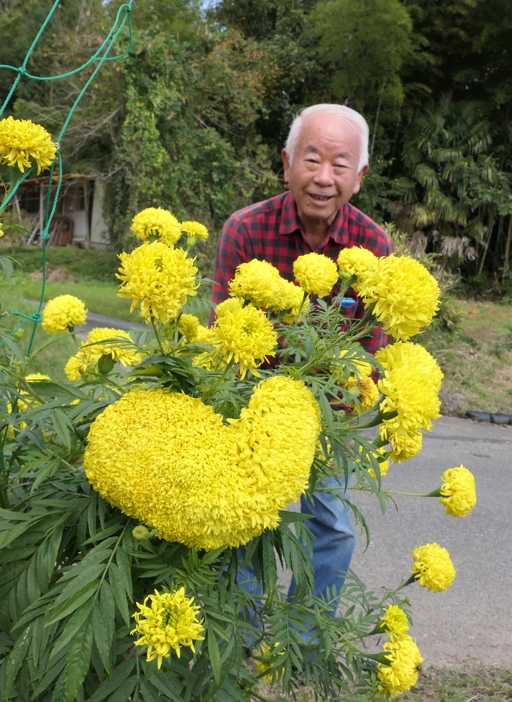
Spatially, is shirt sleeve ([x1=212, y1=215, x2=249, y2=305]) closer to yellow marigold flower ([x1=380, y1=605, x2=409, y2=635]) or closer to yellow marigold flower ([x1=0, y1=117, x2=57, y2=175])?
yellow marigold flower ([x1=0, y1=117, x2=57, y2=175])

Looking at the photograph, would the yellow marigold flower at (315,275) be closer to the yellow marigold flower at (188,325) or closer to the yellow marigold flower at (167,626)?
the yellow marigold flower at (188,325)

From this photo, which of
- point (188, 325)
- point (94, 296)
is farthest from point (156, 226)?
point (94, 296)

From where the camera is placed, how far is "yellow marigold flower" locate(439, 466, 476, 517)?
59.1 inches

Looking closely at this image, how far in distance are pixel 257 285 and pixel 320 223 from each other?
1.25 m

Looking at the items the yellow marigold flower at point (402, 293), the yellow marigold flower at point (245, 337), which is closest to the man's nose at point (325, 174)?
the yellow marigold flower at point (402, 293)

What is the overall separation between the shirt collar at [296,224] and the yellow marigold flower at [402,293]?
4.28 feet

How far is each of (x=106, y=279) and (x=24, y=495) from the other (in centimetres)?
1367

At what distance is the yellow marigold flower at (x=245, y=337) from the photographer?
3.18ft

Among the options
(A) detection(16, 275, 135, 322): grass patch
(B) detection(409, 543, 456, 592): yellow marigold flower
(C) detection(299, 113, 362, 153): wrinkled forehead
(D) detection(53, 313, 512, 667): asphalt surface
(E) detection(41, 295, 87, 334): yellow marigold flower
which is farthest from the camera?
(A) detection(16, 275, 135, 322): grass patch

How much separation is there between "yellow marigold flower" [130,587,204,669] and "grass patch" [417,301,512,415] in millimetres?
5901

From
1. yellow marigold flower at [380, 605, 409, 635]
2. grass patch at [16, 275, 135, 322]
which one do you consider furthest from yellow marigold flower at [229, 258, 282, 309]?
grass patch at [16, 275, 135, 322]

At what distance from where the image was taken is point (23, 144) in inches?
47.0

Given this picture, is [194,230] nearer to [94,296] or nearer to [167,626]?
[167,626]

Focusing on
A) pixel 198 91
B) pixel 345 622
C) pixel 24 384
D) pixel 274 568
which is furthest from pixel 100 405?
pixel 198 91
